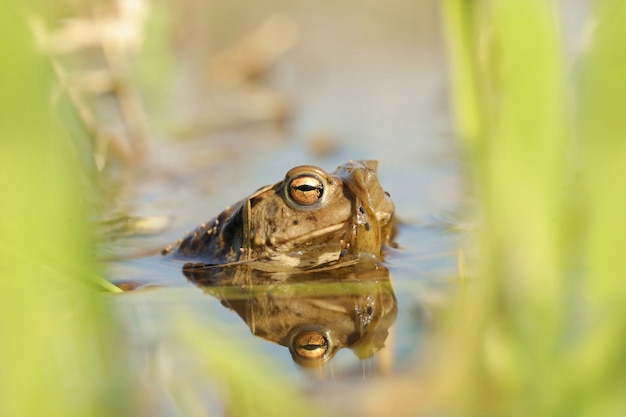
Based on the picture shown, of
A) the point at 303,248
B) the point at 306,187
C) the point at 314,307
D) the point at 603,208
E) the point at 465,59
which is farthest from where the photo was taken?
the point at 303,248

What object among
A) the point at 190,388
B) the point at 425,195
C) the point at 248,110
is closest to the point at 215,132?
the point at 248,110

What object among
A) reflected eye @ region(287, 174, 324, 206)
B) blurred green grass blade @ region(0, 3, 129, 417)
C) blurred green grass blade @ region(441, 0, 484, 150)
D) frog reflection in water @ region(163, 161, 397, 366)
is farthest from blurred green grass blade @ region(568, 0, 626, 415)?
reflected eye @ region(287, 174, 324, 206)

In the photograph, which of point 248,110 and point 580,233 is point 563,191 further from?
point 248,110

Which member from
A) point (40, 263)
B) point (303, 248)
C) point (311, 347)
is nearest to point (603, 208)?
point (40, 263)

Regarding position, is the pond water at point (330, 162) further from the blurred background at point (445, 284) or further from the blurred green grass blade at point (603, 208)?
the blurred green grass blade at point (603, 208)

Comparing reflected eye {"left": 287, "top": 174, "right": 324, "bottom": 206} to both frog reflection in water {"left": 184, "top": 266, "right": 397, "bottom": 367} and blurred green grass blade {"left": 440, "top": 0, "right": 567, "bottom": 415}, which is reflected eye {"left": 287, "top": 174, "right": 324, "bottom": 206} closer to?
frog reflection in water {"left": 184, "top": 266, "right": 397, "bottom": 367}

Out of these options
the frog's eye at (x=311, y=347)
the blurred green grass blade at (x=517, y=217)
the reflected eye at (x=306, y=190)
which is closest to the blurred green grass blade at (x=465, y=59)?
the blurred green grass blade at (x=517, y=217)

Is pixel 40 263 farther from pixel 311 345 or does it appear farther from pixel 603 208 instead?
pixel 311 345
